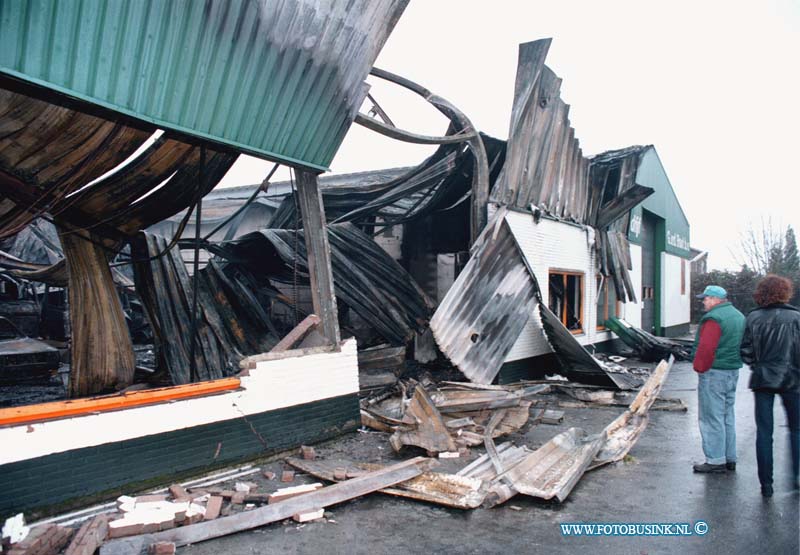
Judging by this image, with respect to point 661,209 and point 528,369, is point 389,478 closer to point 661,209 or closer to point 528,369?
point 528,369

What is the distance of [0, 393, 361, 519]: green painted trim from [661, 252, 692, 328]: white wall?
1779cm

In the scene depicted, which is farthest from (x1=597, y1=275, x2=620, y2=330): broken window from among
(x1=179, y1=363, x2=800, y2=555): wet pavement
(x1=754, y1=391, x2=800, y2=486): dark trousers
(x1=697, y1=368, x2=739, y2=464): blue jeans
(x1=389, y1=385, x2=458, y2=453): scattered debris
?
(x1=754, y1=391, x2=800, y2=486): dark trousers

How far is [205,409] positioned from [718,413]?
494 centimetres

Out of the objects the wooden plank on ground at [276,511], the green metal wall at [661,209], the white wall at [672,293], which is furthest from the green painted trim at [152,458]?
the white wall at [672,293]

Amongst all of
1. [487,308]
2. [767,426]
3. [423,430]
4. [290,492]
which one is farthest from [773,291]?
[290,492]

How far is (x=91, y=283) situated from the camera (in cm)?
718

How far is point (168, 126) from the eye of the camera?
5.24 m

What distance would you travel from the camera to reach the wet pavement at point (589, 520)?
418 cm

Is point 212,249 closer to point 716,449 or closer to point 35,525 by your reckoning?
point 35,525

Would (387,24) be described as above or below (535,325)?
above

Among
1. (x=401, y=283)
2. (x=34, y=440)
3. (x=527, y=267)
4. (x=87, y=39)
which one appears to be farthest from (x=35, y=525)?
(x=527, y=267)

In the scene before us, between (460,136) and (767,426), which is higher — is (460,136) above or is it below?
above

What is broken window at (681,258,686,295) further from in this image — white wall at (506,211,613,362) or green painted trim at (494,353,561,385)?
green painted trim at (494,353,561,385)

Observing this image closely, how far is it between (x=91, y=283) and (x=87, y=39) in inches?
140
